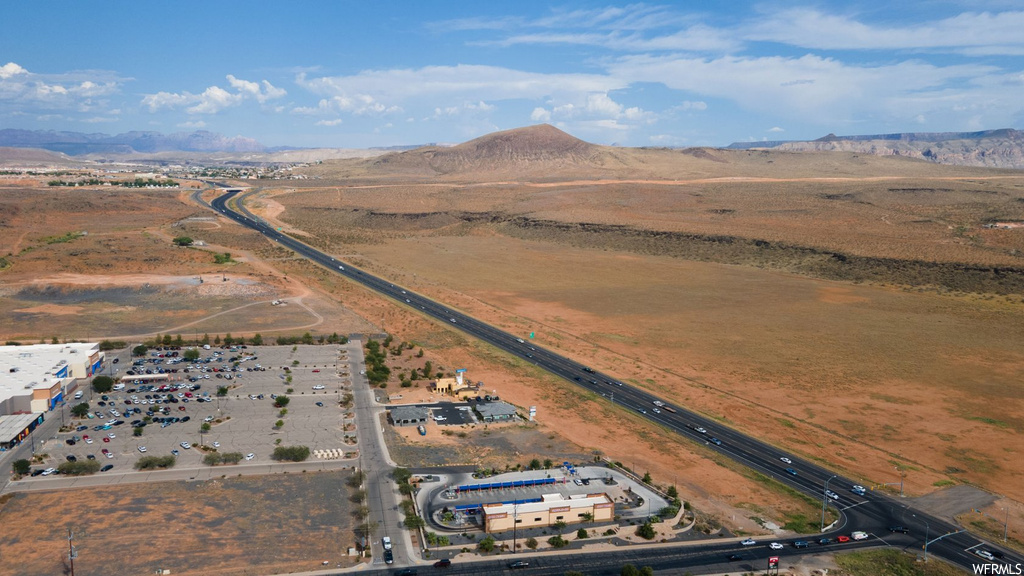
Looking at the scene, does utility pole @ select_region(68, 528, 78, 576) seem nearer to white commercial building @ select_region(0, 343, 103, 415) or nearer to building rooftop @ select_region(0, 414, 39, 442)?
building rooftop @ select_region(0, 414, 39, 442)

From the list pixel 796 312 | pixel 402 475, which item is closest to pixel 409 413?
pixel 402 475

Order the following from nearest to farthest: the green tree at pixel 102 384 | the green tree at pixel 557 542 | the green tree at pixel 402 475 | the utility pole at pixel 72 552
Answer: the utility pole at pixel 72 552, the green tree at pixel 557 542, the green tree at pixel 402 475, the green tree at pixel 102 384

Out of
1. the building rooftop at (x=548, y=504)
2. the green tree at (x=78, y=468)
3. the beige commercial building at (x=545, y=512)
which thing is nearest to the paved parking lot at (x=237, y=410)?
the green tree at (x=78, y=468)

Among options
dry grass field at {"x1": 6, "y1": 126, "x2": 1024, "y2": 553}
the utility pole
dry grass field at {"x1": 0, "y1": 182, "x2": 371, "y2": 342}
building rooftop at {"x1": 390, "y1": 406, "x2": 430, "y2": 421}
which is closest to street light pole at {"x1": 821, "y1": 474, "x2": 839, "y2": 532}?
dry grass field at {"x1": 6, "y1": 126, "x2": 1024, "y2": 553}

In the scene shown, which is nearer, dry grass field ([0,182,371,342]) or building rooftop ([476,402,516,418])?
building rooftop ([476,402,516,418])

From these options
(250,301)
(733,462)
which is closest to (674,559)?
(733,462)

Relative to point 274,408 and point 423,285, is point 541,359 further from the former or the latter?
point 423,285

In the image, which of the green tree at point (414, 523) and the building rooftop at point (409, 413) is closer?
the green tree at point (414, 523)

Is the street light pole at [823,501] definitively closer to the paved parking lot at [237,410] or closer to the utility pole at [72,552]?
the paved parking lot at [237,410]
